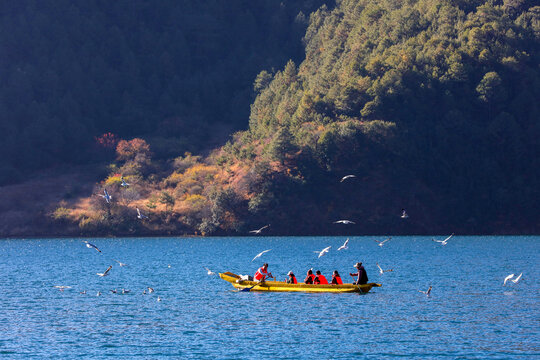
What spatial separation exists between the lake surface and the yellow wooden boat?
59 cm

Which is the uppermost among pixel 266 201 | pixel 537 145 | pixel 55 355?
pixel 537 145

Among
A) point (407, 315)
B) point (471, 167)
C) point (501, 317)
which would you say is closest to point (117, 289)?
point (407, 315)

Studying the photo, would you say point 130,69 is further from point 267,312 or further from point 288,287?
point 267,312

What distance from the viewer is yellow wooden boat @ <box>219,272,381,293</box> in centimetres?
5238

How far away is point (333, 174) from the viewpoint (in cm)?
12238

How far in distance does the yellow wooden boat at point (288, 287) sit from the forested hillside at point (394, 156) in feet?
210

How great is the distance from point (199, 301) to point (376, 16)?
109 metres

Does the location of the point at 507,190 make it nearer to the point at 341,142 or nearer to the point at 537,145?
the point at 537,145

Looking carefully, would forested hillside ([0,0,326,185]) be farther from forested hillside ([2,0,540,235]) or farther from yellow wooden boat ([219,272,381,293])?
yellow wooden boat ([219,272,381,293])

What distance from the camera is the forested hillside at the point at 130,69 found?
151 m

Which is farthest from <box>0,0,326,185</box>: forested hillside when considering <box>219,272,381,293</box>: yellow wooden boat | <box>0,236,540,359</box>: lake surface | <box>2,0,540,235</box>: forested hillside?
<box>219,272,381,293</box>: yellow wooden boat

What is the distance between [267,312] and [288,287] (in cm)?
798

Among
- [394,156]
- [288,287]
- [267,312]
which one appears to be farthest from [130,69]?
[267,312]

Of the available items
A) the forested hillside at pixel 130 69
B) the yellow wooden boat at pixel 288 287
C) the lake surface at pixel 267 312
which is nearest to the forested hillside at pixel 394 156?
the forested hillside at pixel 130 69
